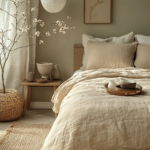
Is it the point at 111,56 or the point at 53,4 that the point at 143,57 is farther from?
the point at 53,4

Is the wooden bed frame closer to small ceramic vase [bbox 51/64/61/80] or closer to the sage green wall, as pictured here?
the sage green wall

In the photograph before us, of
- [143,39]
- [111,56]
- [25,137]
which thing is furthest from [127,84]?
[143,39]

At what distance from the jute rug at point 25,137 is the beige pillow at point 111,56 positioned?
3.15ft

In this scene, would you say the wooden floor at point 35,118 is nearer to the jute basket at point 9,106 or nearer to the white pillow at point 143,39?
the jute basket at point 9,106

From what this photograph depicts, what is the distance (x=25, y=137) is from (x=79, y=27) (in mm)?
1795

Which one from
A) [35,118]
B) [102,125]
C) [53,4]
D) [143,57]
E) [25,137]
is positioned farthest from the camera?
[35,118]

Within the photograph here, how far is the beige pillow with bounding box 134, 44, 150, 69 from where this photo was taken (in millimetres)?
2825

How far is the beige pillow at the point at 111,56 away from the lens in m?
2.91

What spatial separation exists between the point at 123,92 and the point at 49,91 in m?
2.17

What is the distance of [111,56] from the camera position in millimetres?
2926

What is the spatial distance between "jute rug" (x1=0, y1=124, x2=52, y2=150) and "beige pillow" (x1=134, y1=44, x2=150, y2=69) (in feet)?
4.33

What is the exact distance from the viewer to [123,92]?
1.66m

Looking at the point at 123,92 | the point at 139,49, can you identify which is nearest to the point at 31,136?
the point at 123,92

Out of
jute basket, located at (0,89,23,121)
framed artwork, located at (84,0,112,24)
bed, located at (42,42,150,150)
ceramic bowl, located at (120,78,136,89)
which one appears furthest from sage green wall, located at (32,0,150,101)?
bed, located at (42,42,150,150)
